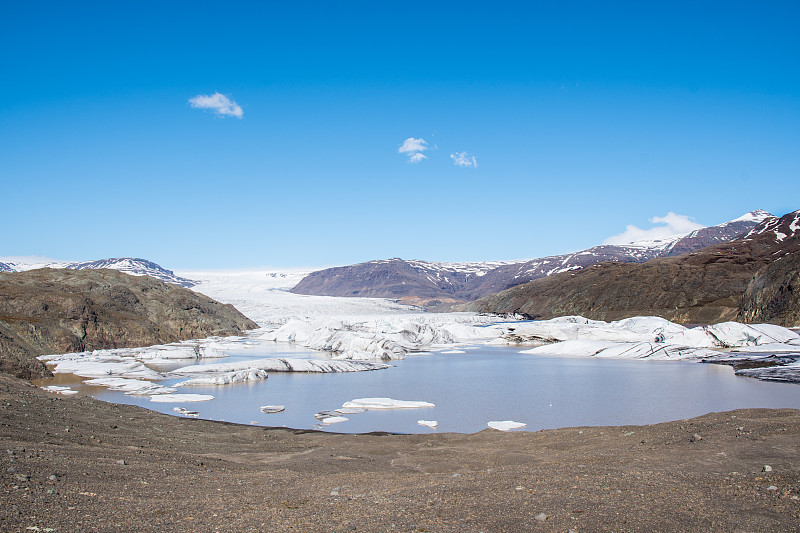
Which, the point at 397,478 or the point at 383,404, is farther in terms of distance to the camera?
the point at 383,404

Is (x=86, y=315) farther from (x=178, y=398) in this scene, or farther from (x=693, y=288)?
(x=693, y=288)

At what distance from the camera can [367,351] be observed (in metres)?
33.1

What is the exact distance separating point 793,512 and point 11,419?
470 inches

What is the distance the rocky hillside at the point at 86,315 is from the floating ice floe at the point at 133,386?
2600mm

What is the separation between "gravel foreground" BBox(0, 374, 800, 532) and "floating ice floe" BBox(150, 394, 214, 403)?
5205mm

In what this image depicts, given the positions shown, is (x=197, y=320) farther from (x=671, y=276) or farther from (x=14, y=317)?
(x=671, y=276)

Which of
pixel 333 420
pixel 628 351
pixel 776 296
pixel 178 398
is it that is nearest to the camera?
pixel 333 420

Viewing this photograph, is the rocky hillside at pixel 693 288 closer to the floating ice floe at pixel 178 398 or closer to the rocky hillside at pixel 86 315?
the floating ice floe at pixel 178 398

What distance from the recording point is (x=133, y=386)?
1922 centimetres

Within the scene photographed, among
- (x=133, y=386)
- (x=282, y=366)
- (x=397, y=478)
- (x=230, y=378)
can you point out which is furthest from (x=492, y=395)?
(x=133, y=386)

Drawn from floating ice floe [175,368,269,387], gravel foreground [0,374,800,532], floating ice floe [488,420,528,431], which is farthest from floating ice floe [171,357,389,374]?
floating ice floe [488,420,528,431]

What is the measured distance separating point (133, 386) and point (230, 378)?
3.62 meters

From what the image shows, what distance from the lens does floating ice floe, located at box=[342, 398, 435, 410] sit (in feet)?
53.8

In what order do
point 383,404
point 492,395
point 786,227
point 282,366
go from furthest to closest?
1. point 786,227
2. point 282,366
3. point 492,395
4. point 383,404
